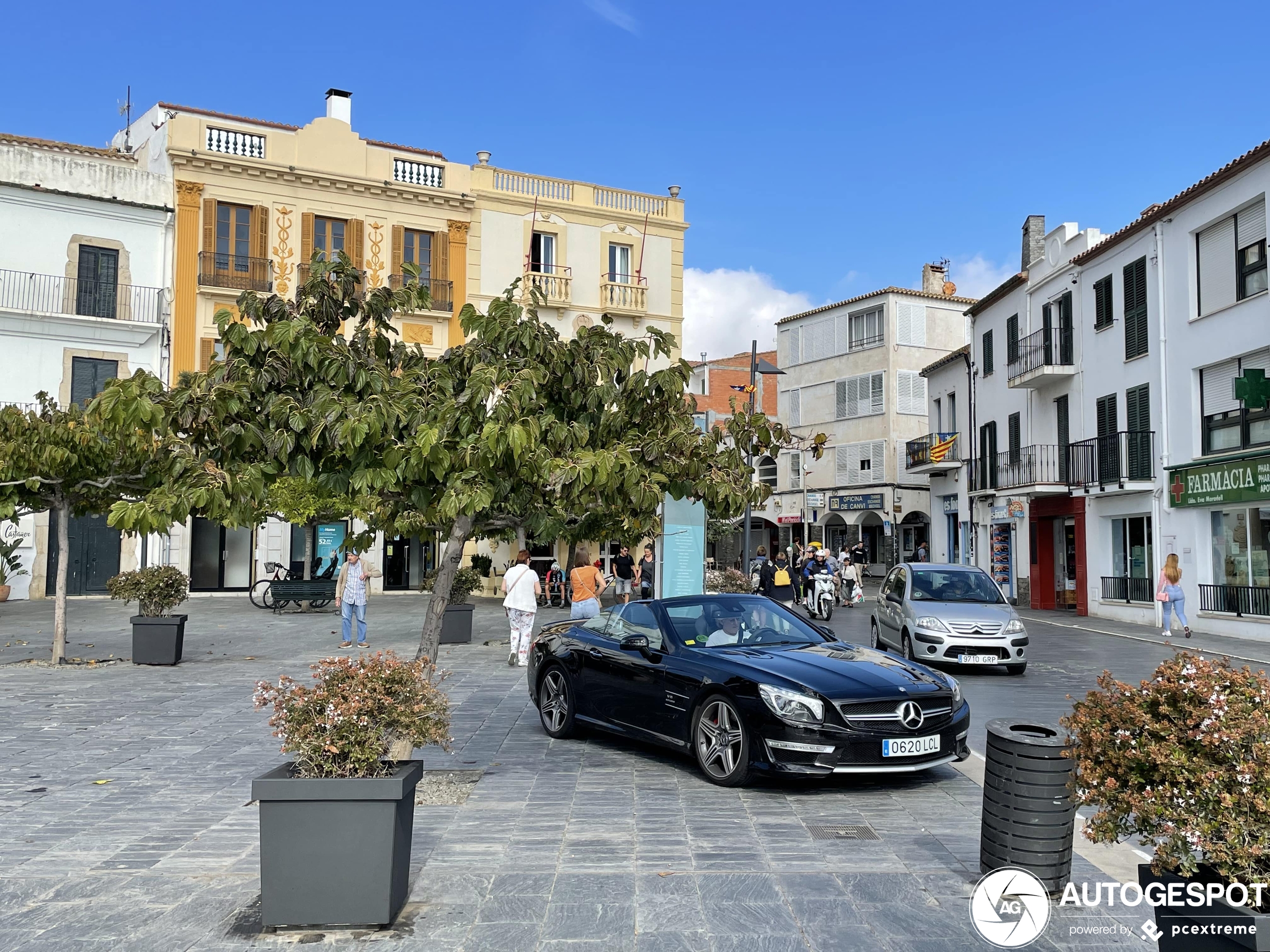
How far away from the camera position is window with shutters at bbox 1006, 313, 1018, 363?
109ft

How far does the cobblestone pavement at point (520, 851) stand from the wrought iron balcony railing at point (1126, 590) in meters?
16.9

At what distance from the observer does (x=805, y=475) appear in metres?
53.1

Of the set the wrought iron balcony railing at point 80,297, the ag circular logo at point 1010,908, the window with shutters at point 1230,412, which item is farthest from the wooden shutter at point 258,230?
the ag circular logo at point 1010,908

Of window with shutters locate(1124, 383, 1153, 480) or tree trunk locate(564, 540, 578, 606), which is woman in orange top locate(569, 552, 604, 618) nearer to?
tree trunk locate(564, 540, 578, 606)

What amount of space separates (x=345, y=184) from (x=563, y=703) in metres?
26.6

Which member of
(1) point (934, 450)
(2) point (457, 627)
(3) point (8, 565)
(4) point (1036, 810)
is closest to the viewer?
(4) point (1036, 810)

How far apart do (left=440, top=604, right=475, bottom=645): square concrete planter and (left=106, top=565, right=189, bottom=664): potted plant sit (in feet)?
15.1

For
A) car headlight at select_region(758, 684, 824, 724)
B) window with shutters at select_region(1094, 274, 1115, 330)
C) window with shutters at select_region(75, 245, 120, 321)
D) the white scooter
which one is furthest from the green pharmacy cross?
window with shutters at select_region(75, 245, 120, 321)

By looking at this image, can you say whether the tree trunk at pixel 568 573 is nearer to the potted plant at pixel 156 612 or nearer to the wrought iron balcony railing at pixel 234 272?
the potted plant at pixel 156 612

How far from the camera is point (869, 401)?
49000mm

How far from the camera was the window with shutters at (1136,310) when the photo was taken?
1016 inches

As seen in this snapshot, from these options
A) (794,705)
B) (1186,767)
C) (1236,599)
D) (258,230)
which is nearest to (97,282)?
(258,230)

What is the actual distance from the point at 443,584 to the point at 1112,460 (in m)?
23.0

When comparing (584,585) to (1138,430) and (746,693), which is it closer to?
(746,693)
